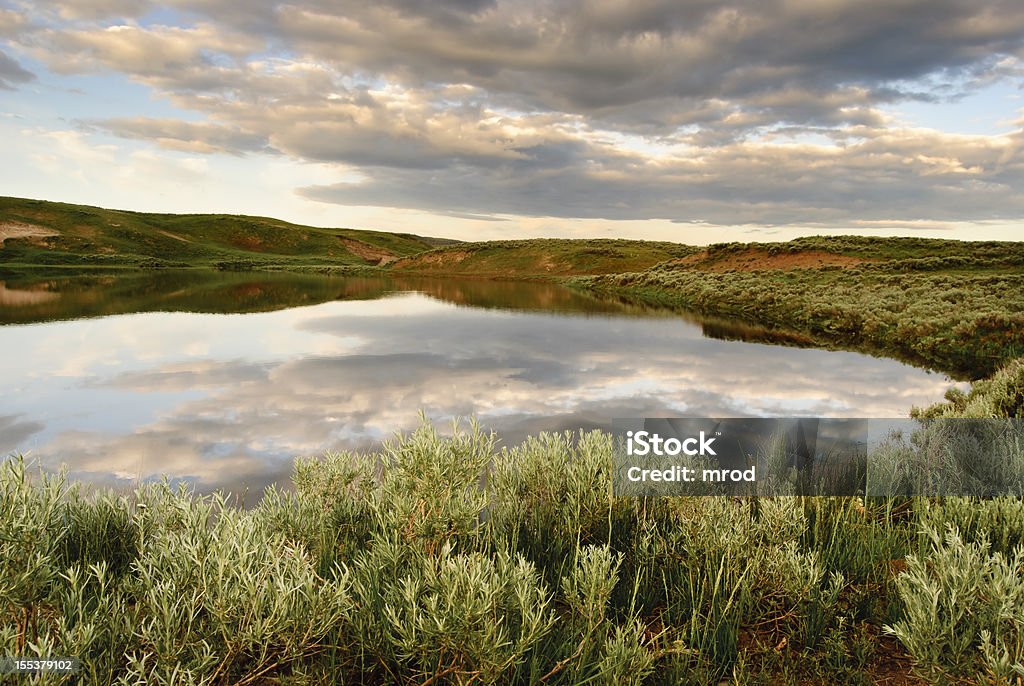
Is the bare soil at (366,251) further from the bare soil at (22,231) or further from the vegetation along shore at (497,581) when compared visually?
the vegetation along shore at (497,581)

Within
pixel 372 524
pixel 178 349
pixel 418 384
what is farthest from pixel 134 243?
pixel 372 524

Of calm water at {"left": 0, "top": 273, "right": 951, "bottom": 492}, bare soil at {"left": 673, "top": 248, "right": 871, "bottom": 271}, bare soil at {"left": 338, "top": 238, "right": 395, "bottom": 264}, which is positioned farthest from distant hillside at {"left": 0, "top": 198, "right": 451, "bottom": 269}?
calm water at {"left": 0, "top": 273, "right": 951, "bottom": 492}

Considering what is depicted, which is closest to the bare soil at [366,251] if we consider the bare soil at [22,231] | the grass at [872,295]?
the bare soil at [22,231]

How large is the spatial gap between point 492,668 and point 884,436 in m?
7.04

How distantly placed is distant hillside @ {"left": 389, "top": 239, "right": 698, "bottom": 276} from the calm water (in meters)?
58.2

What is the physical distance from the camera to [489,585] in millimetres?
2840

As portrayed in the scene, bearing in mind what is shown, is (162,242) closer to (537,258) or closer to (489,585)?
(537,258)

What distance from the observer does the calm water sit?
8.94 meters

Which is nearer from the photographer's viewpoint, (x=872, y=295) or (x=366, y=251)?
(x=872, y=295)

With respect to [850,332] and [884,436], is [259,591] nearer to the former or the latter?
[884,436]

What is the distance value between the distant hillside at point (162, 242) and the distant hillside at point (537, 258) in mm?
26034

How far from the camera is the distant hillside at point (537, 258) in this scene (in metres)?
83.9

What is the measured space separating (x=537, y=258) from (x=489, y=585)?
9099 centimetres

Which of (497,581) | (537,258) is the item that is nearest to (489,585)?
(497,581)
